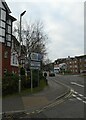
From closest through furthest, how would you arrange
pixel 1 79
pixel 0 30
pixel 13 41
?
pixel 1 79
pixel 0 30
pixel 13 41

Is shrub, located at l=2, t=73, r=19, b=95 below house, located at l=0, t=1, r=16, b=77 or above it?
below

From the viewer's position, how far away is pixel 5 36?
4028 centimetres

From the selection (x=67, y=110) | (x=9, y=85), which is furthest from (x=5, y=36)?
(x=67, y=110)

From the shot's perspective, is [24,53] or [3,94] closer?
[3,94]

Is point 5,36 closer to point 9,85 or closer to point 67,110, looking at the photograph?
point 9,85

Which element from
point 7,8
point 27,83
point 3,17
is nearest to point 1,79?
point 27,83

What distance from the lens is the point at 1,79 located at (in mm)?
20562

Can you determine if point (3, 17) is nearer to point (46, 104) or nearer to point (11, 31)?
point (11, 31)

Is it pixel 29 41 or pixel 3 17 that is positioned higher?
pixel 3 17

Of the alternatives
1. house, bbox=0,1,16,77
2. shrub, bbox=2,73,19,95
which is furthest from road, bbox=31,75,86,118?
house, bbox=0,1,16,77

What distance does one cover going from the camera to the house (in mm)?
39209

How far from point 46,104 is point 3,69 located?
25.5 metres

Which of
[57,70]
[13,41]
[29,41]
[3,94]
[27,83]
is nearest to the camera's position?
[3,94]

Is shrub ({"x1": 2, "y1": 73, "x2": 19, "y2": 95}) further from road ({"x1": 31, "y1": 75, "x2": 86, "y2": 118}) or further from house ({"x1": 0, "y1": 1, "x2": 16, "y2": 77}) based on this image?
house ({"x1": 0, "y1": 1, "x2": 16, "y2": 77})
